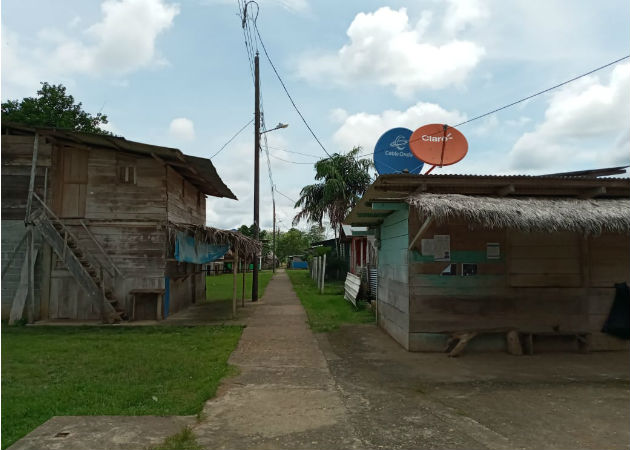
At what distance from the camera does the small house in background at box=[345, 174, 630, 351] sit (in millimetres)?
7582

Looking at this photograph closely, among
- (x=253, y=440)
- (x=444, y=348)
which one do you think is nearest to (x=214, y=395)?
(x=253, y=440)

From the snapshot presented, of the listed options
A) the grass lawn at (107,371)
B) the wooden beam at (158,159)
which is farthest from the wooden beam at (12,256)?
the wooden beam at (158,159)

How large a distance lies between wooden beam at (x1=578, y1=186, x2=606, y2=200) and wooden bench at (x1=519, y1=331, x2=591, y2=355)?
2418 millimetres

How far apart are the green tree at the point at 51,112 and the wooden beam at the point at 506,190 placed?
70.2 ft

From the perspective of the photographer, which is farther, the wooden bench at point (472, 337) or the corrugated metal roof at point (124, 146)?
the corrugated metal roof at point (124, 146)

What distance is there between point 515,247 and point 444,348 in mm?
2226

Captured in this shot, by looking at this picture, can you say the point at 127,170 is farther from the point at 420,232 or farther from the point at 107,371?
the point at 420,232

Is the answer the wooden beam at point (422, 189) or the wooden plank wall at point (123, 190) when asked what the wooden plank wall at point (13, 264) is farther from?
the wooden beam at point (422, 189)

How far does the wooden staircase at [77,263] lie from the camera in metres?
11.0

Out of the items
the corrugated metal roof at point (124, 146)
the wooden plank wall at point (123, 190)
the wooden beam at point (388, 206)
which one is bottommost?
the wooden beam at point (388, 206)

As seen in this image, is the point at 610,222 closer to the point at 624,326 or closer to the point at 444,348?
the point at 624,326

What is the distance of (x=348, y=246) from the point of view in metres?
29.0

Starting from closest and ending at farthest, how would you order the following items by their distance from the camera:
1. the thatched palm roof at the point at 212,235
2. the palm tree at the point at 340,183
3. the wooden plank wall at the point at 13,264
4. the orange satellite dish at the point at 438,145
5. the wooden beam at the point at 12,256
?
the orange satellite dish at the point at 438,145, the wooden beam at the point at 12,256, the wooden plank wall at the point at 13,264, the thatched palm roof at the point at 212,235, the palm tree at the point at 340,183

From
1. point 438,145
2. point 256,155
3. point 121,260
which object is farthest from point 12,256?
point 438,145
